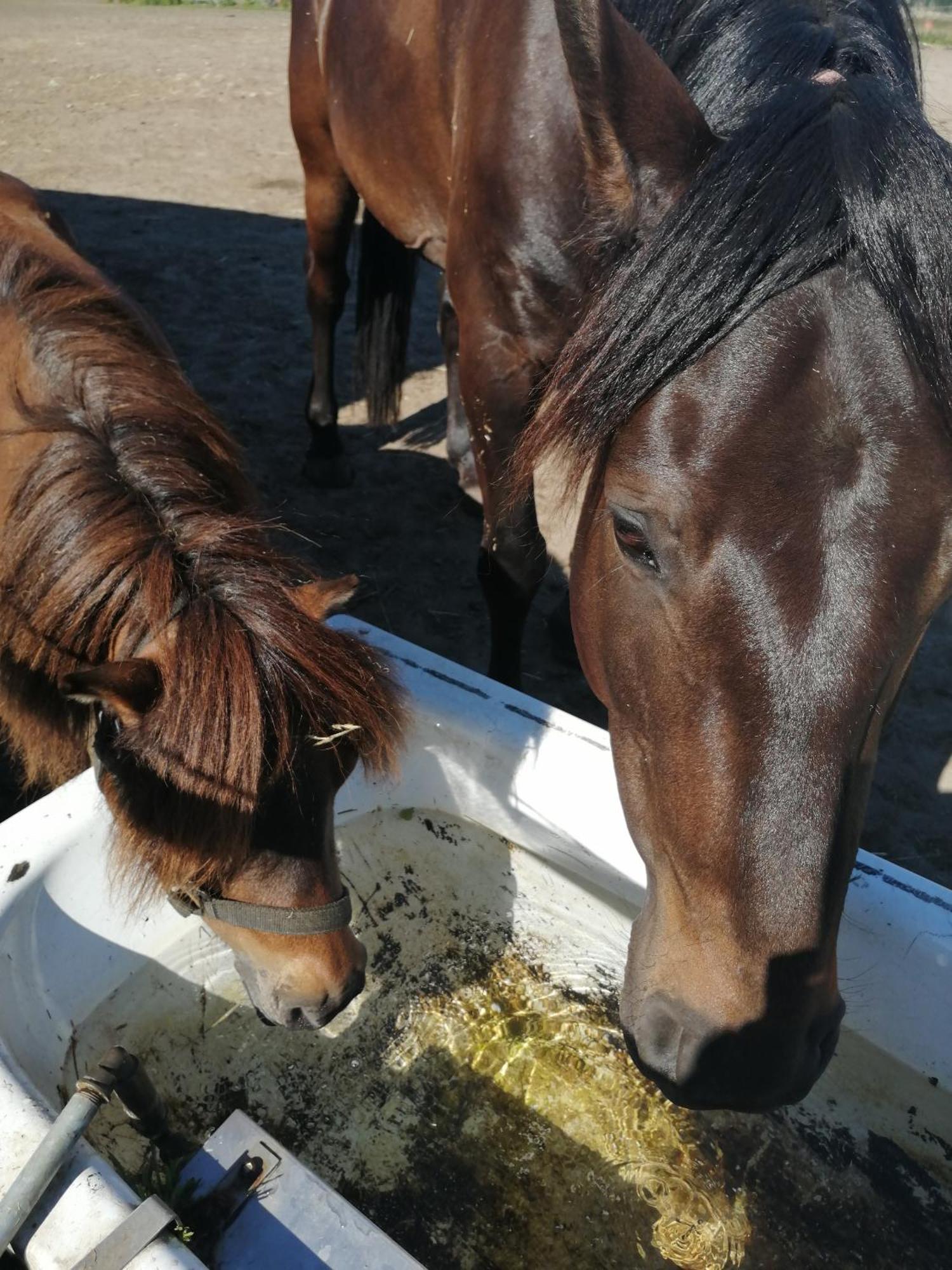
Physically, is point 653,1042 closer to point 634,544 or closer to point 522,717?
point 634,544

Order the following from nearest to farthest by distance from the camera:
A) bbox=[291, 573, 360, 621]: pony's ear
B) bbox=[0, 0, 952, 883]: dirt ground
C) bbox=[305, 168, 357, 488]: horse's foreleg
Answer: bbox=[291, 573, 360, 621]: pony's ear, bbox=[0, 0, 952, 883]: dirt ground, bbox=[305, 168, 357, 488]: horse's foreleg

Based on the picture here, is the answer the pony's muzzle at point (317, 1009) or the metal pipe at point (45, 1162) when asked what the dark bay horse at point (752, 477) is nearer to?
the pony's muzzle at point (317, 1009)

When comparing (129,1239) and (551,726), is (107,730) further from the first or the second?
(551,726)

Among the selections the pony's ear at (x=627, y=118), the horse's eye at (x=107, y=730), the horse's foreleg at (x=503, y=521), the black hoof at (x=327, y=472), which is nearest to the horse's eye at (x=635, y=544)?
the pony's ear at (x=627, y=118)

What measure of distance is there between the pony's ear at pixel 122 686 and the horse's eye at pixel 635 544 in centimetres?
69

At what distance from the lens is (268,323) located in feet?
16.2

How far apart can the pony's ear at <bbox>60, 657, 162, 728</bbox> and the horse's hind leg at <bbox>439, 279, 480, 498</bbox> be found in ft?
7.39

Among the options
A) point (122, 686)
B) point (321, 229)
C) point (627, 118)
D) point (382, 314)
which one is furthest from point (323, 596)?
point (321, 229)

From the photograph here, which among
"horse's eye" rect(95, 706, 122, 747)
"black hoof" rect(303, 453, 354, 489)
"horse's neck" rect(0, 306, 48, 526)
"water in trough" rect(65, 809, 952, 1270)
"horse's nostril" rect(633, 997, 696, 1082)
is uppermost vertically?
"horse's neck" rect(0, 306, 48, 526)

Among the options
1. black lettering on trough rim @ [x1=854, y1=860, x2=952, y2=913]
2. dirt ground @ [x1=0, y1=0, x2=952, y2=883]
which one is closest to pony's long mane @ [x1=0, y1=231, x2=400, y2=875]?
dirt ground @ [x1=0, y1=0, x2=952, y2=883]

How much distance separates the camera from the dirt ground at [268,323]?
3.09 metres

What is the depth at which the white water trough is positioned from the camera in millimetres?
1747

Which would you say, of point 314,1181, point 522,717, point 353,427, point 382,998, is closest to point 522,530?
point 522,717

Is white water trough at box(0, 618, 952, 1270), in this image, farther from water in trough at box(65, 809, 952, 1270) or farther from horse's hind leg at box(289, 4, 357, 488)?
horse's hind leg at box(289, 4, 357, 488)
